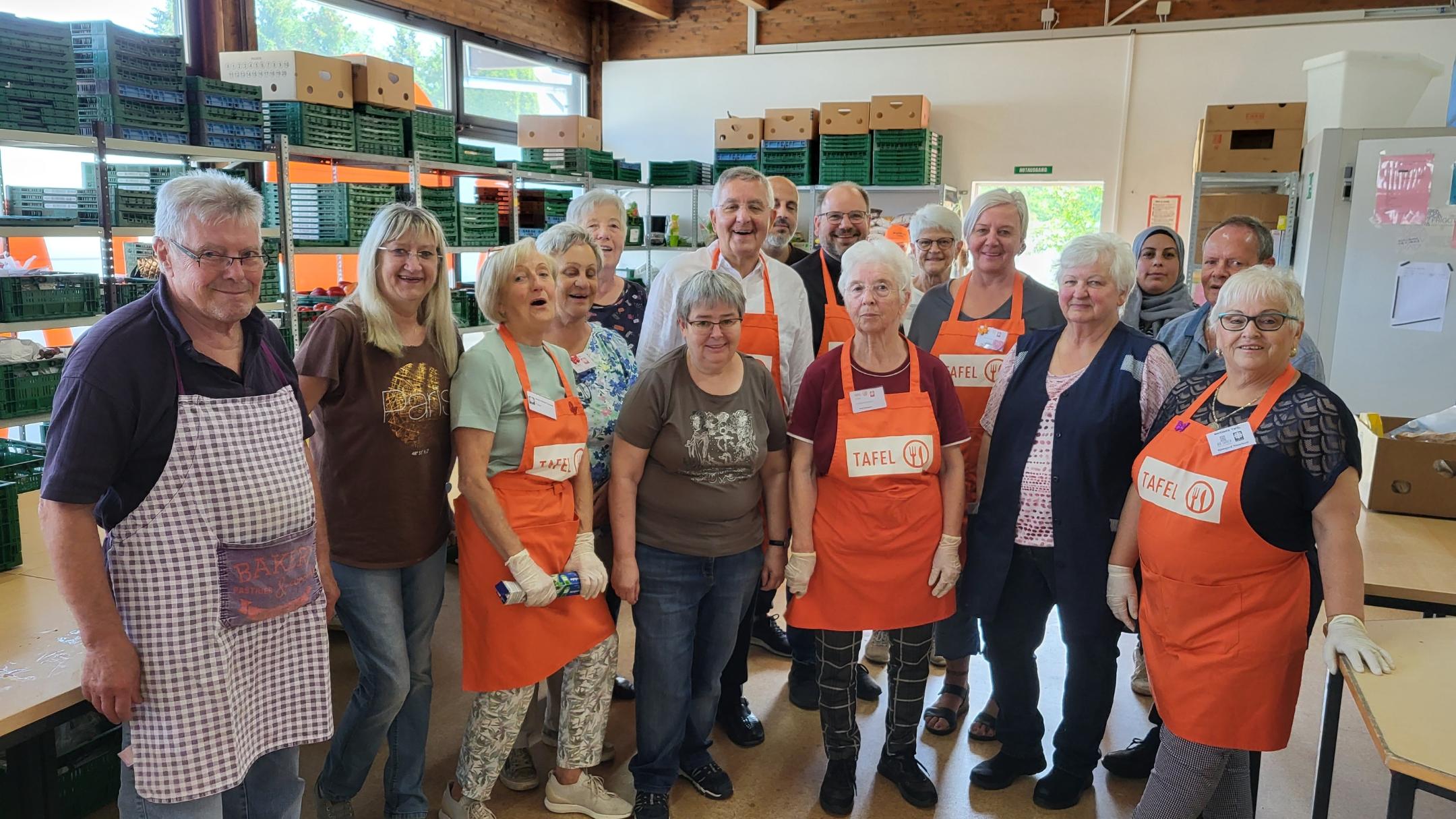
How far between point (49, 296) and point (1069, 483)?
13.0ft

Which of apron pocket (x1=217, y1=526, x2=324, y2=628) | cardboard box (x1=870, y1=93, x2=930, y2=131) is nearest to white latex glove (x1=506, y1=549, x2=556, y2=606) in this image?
apron pocket (x1=217, y1=526, x2=324, y2=628)

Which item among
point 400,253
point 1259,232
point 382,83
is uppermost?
point 382,83

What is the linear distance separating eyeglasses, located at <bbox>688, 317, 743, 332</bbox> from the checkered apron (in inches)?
36.8

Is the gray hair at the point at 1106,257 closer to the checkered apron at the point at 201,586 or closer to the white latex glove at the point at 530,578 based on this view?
the white latex glove at the point at 530,578

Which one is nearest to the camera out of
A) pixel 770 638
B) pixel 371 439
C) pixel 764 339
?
pixel 371 439

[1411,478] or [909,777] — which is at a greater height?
[1411,478]

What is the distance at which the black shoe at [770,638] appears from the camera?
3.53m

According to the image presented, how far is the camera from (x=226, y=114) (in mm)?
4477

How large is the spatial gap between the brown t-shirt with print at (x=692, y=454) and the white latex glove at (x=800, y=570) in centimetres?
16

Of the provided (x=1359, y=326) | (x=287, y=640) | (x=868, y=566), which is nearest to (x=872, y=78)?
(x=1359, y=326)

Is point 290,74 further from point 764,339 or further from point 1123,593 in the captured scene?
point 1123,593

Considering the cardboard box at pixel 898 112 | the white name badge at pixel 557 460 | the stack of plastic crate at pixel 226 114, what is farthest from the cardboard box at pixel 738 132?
the white name badge at pixel 557 460

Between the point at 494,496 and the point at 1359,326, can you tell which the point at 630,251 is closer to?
the point at 1359,326

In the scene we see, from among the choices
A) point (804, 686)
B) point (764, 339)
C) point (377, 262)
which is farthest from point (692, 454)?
point (804, 686)
